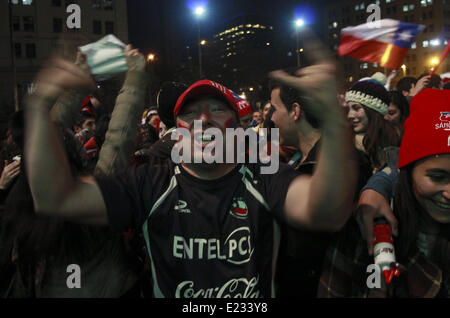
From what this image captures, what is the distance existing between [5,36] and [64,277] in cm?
5054

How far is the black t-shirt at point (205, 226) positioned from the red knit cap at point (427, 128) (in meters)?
0.64

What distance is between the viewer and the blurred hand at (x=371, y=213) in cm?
185

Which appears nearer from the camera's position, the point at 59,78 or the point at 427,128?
the point at 59,78

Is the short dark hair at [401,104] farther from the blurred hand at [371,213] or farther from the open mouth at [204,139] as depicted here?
the open mouth at [204,139]

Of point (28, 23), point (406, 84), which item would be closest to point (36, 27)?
point (28, 23)

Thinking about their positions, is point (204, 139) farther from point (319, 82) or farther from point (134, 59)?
point (134, 59)

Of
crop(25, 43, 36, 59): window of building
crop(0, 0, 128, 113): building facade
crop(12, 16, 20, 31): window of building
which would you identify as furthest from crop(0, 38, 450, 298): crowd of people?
crop(25, 43, 36, 59): window of building

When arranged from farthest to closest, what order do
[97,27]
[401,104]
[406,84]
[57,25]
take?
1. [97,27]
2. [57,25]
3. [406,84]
4. [401,104]

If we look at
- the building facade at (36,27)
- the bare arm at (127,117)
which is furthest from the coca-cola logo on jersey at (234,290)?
the building facade at (36,27)

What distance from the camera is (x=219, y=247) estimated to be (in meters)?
1.91

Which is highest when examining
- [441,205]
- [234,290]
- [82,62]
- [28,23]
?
[28,23]

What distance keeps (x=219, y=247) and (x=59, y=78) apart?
116 centimetres

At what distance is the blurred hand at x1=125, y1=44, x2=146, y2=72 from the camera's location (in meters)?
2.35

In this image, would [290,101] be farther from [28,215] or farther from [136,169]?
[28,215]
